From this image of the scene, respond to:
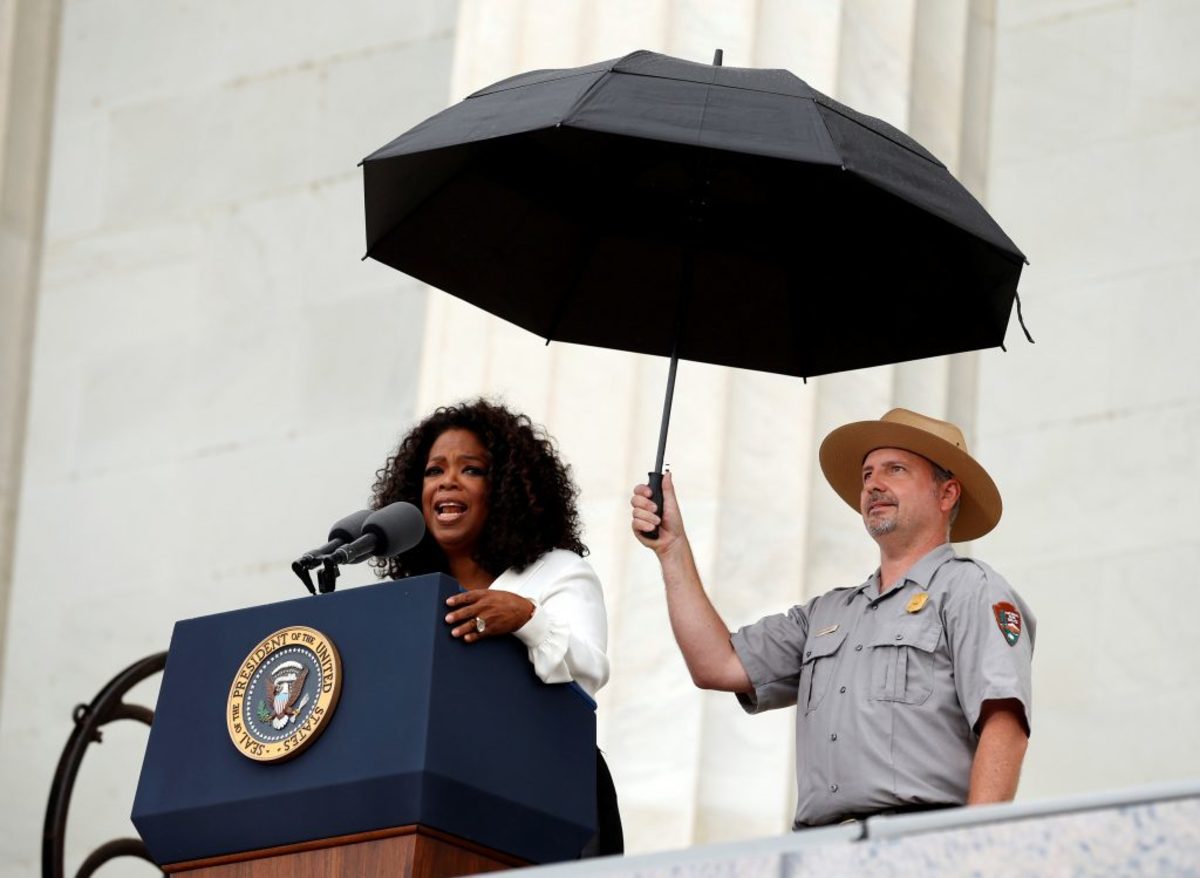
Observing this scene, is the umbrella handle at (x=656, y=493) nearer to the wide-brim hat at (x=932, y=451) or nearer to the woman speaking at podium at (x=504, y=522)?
the woman speaking at podium at (x=504, y=522)

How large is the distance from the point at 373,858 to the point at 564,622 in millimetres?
829

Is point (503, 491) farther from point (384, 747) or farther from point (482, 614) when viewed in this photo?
point (384, 747)

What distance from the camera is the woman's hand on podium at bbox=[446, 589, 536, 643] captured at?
4918 millimetres

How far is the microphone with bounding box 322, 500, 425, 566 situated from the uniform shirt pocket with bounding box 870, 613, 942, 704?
102 cm

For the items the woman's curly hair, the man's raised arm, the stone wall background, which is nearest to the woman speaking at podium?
the woman's curly hair

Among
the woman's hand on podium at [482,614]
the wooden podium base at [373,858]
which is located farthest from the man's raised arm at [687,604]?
the wooden podium base at [373,858]

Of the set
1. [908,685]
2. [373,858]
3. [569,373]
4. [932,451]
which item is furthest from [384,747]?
[569,373]

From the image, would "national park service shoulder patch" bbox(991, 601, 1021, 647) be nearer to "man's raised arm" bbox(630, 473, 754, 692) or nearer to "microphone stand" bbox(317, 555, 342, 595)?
"man's raised arm" bbox(630, 473, 754, 692)

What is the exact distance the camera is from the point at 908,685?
18.0ft

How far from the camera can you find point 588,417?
7820mm

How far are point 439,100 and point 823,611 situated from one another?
5512mm

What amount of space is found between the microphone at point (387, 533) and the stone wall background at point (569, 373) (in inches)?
53.4

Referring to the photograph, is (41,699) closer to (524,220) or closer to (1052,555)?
(1052,555)

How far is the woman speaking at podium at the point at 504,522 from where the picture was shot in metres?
5.54
